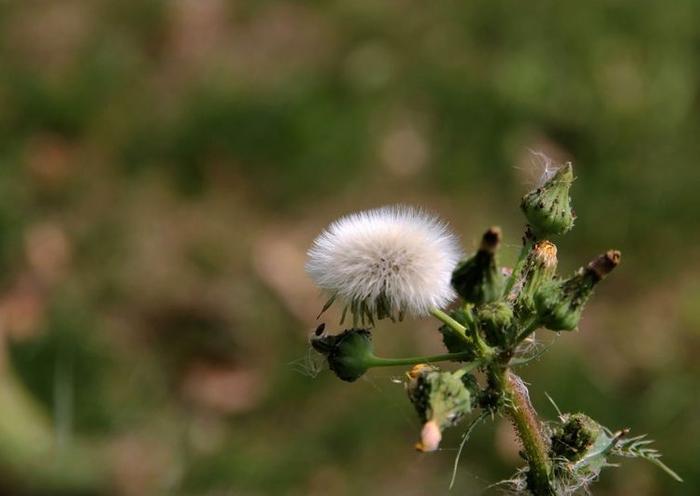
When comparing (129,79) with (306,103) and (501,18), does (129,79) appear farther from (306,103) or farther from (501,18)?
(501,18)

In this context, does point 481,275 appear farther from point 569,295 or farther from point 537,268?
point 537,268

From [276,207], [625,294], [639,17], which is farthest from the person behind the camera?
[639,17]

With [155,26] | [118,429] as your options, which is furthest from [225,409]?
[155,26]

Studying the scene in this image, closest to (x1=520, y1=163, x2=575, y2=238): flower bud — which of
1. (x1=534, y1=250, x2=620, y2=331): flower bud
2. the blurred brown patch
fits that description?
(x1=534, y1=250, x2=620, y2=331): flower bud

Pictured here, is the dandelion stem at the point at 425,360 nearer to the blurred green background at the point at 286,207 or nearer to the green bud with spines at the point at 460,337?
the green bud with spines at the point at 460,337

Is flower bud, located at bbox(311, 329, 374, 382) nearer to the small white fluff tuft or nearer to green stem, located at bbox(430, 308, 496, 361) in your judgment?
the small white fluff tuft

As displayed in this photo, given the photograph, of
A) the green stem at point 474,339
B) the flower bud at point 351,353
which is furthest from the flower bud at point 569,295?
the flower bud at point 351,353
